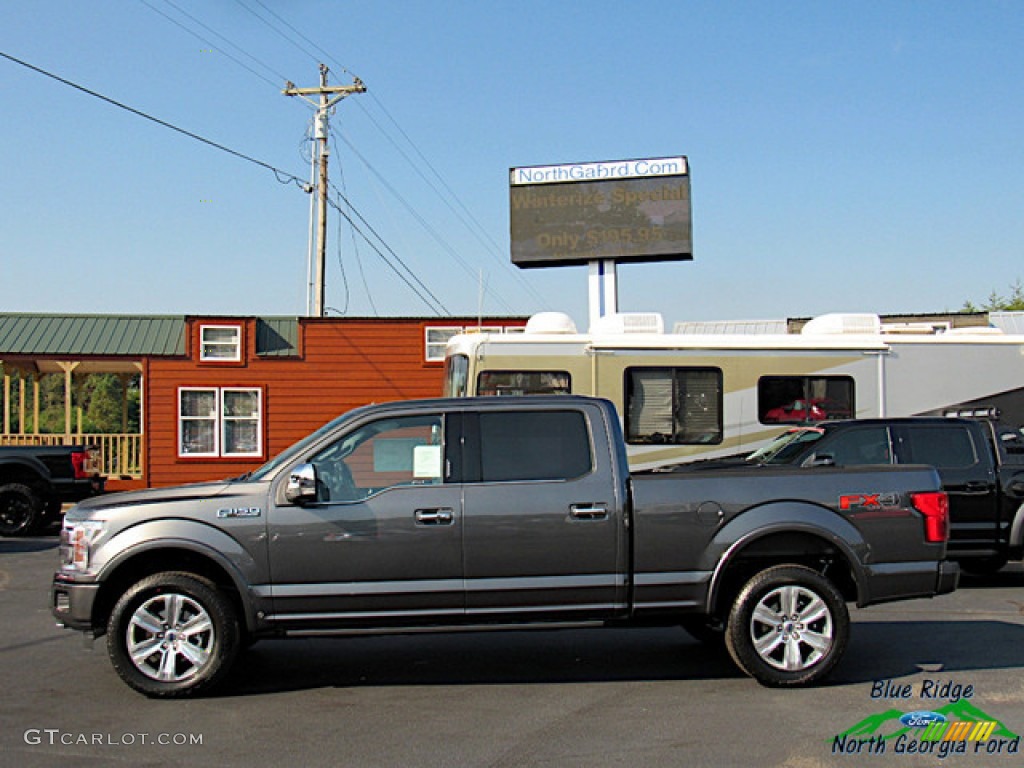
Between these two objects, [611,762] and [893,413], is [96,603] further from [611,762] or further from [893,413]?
[893,413]

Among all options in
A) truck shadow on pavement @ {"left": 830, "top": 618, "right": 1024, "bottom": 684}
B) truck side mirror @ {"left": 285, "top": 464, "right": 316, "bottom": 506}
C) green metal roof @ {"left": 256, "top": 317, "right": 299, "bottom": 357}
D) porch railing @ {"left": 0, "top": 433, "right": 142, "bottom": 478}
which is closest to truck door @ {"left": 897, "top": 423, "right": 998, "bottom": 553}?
truck shadow on pavement @ {"left": 830, "top": 618, "right": 1024, "bottom": 684}

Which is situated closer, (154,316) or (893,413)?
(893,413)

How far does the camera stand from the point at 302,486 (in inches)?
256

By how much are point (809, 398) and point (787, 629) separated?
782 centimetres

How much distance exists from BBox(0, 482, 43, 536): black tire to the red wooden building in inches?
237

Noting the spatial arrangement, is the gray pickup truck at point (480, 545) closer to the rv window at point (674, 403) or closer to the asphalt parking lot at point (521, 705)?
the asphalt parking lot at point (521, 705)

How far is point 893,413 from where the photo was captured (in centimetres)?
1407

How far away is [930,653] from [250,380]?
711 inches

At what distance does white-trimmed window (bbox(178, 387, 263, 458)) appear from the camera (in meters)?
23.1

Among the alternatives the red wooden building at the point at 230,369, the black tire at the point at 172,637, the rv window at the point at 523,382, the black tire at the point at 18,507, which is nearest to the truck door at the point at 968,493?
the rv window at the point at 523,382

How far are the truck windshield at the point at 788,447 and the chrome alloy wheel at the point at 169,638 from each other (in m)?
6.33

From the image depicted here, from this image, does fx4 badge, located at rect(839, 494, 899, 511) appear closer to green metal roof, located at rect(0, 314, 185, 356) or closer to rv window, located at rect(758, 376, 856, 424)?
rv window, located at rect(758, 376, 856, 424)

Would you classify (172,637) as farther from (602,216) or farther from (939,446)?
(602,216)

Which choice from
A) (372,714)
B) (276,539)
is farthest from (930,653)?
(276,539)
